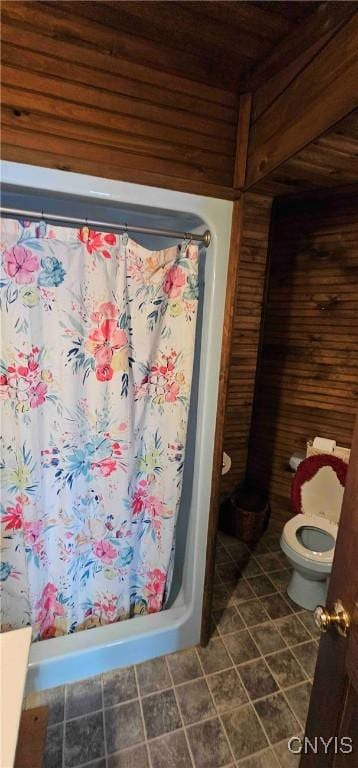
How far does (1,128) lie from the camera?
1.05m

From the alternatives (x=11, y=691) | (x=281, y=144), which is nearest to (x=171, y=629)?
(x=11, y=691)

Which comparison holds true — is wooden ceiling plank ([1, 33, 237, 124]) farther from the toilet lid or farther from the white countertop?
the toilet lid

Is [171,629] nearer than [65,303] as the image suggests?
No

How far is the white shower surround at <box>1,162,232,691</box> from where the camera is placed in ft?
3.73

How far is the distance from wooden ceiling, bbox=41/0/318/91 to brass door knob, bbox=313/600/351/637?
5.16 ft

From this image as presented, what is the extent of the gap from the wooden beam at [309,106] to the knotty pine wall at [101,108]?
143mm

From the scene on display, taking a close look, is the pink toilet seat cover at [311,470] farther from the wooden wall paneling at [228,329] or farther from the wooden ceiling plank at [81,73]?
the wooden ceiling plank at [81,73]

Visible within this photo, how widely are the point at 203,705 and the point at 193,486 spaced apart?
86 centimetres

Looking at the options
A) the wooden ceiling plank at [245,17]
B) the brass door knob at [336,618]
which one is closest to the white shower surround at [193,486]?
the wooden ceiling plank at [245,17]

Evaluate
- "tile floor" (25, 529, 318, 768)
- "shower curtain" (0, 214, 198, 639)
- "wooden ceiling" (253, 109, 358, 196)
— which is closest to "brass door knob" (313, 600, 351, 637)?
"shower curtain" (0, 214, 198, 639)

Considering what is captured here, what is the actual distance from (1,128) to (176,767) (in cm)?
219

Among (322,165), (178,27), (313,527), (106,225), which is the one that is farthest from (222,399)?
(178,27)

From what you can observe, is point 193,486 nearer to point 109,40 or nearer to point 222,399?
point 222,399

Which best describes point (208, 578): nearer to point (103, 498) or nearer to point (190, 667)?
point (190, 667)
